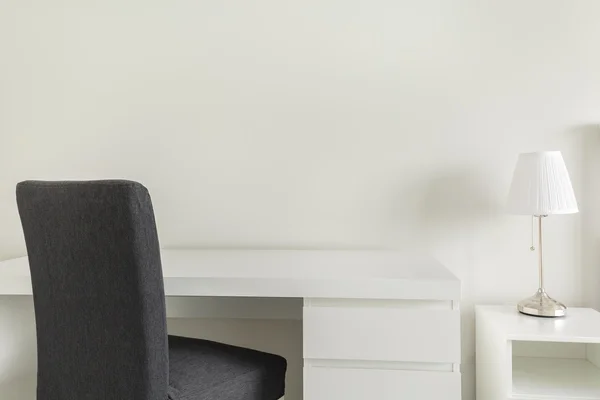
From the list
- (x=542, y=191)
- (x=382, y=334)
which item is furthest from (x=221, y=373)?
(x=542, y=191)

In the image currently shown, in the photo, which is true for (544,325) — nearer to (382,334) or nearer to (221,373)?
(382,334)

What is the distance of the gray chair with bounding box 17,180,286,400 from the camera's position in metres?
1.12

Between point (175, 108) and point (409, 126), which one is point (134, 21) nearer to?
point (175, 108)

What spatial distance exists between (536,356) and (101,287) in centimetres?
149

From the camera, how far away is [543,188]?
64.1 inches

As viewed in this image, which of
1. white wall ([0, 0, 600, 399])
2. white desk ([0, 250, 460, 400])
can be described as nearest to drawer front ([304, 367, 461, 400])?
white desk ([0, 250, 460, 400])

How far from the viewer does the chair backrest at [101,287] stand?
1.12 metres

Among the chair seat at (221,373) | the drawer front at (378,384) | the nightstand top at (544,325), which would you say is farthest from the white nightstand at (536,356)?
the chair seat at (221,373)

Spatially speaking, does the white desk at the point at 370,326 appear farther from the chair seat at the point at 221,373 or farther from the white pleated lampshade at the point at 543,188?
the white pleated lampshade at the point at 543,188

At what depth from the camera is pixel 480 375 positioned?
1820mm

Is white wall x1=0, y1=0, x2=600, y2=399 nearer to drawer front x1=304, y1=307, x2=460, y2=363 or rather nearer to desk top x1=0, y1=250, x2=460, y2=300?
desk top x1=0, y1=250, x2=460, y2=300

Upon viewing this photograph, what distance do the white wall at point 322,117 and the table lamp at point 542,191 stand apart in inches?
9.3

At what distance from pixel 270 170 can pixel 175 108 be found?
17.2 inches

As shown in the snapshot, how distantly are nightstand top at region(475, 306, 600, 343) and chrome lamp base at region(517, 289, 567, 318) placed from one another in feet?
0.06
